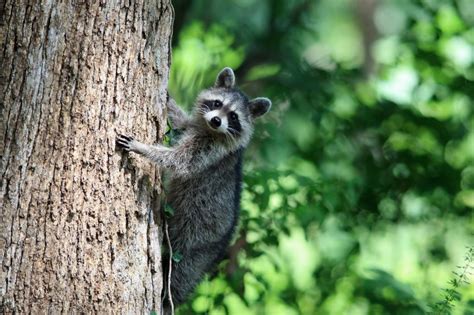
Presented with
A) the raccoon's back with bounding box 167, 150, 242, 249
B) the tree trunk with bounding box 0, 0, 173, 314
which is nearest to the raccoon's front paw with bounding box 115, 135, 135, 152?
the tree trunk with bounding box 0, 0, 173, 314

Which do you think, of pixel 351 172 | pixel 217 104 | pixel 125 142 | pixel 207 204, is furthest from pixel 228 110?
pixel 351 172

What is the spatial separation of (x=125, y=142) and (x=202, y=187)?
52.1 inches

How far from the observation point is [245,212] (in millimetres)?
6500

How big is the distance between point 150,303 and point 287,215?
228 cm

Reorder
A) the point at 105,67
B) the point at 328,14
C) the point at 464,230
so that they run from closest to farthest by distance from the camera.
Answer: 1. the point at 105,67
2. the point at 464,230
3. the point at 328,14

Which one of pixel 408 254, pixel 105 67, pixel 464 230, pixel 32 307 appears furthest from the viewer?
pixel 408 254

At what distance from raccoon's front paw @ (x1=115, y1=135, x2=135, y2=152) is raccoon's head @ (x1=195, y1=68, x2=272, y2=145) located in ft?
4.14

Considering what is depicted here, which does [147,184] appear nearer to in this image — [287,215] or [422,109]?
[287,215]

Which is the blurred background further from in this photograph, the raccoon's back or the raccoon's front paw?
the raccoon's front paw

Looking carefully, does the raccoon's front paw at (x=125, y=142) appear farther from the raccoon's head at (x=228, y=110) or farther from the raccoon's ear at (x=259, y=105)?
the raccoon's ear at (x=259, y=105)

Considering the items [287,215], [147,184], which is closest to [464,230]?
[287,215]

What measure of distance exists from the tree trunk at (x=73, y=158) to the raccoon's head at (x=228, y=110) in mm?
1232

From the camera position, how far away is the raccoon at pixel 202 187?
17.5 feet

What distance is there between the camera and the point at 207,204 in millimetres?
5492
